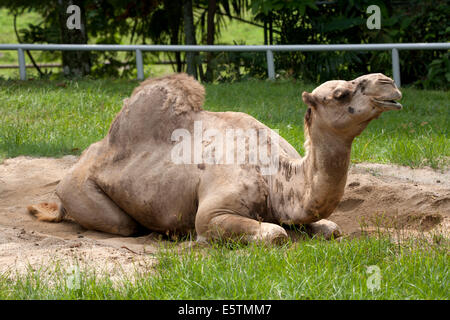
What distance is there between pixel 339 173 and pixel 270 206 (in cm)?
83

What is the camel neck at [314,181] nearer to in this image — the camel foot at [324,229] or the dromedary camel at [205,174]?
the dromedary camel at [205,174]

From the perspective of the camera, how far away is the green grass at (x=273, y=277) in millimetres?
3900

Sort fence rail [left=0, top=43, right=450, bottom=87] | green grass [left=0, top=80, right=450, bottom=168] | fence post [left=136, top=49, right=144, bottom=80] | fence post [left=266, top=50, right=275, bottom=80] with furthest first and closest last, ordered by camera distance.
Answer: fence post [left=136, top=49, right=144, bottom=80]
fence post [left=266, top=50, right=275, bottom=80]
fence rail [left=0, top=43, right=450, bottom=87]
green grass [left=0, top=80, right=450, bottom=168]

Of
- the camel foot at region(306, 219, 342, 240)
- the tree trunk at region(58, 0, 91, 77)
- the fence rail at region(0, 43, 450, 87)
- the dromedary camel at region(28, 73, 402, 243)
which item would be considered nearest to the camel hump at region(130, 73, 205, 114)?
the dromedary camel at region(28, 73, 402, 243)

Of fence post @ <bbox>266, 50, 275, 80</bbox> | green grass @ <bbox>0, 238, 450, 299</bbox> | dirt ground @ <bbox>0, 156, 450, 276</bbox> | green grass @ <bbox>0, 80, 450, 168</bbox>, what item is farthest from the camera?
fence post @ <bbox>266, 50, 275, 80</bbox>

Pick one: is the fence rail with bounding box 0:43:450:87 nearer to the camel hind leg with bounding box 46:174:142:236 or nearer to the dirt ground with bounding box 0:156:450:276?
the dirt ground with bounding box 0:156:450:276

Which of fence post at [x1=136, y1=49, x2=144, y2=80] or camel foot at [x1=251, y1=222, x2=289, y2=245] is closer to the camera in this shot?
camel foot at [x1=251, y1=222, x2=289, y2=245]

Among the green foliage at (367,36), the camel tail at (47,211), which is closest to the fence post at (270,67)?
the green foliage at (367,36)

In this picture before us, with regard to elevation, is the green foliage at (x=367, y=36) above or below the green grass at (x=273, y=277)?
above

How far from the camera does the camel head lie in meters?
4.38

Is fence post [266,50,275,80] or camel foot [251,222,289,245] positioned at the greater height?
fence post [266,50,275,80]

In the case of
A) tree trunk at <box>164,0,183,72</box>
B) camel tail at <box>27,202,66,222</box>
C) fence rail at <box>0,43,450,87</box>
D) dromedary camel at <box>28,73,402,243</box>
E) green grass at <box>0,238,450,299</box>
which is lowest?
camel tail at <box>27,202,66,222</box>
